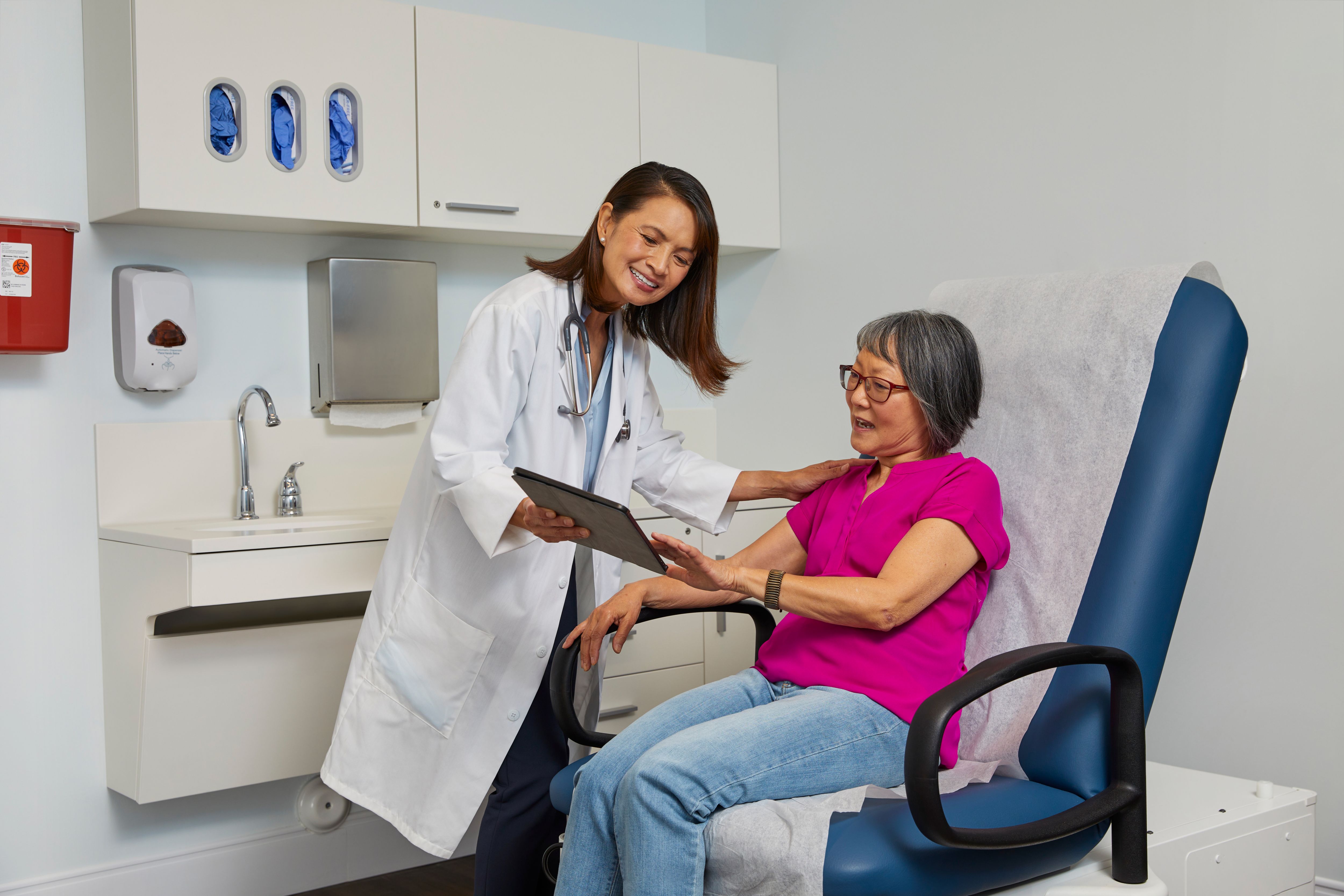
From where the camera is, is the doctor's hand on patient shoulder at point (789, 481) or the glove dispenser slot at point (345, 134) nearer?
the doctor's hand on patient shoulder at point (789, 481)

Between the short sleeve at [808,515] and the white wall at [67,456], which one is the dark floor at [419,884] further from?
the short sleeve at [808,515]

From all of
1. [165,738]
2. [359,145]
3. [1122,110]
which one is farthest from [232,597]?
[1122,110]

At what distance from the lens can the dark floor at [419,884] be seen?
2449 millimetres

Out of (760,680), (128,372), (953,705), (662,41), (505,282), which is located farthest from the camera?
(662,41)

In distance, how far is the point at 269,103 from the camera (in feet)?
7.21

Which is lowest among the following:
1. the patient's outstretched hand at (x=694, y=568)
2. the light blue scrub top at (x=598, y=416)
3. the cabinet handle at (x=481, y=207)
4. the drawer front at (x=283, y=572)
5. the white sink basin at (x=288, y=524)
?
the drawer front at (x=283, y=572)

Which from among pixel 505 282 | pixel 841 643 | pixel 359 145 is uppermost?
pixel 359 145

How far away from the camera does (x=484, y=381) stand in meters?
1.58

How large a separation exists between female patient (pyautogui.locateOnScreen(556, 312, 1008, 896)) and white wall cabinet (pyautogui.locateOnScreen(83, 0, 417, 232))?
3.89 feet

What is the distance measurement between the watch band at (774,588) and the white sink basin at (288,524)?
116cm

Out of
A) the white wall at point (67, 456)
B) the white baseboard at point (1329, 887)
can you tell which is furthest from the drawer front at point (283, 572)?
the white baseboard at point (1329, 887)

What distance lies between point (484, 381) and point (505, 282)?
1.35 metres

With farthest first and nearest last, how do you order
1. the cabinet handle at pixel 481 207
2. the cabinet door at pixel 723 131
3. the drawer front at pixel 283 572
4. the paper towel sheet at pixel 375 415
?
the cabinet door at pixel 723 131
the paper towel sheet at pixel 375 415
the cabinet handle at pixel 481 207
the drawer front at pixel 283 572

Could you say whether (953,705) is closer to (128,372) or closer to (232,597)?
(232,597)
